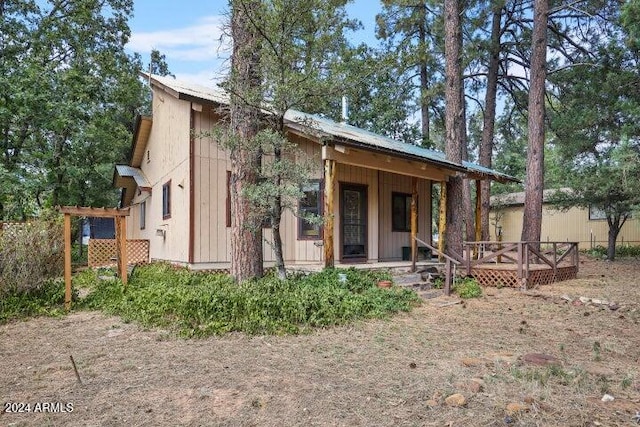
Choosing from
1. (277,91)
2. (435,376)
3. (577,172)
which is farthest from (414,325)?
(577,172)

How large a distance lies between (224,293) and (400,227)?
712 cm

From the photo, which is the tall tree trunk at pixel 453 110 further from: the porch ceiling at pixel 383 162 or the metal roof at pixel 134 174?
the metal roof at pixel 134 174

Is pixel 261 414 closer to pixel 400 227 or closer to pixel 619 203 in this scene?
pixel 400 227

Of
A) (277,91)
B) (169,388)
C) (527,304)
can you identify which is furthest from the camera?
(527,304)

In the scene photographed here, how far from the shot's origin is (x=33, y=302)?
6.86 meters

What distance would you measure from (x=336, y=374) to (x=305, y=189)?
17.5 feet

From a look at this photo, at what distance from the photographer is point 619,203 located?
608 inches

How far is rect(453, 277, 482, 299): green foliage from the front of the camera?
830cm

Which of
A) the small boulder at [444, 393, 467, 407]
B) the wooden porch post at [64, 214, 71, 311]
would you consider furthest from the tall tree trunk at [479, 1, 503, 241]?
the small boulder at [444, 393, 467, 407]

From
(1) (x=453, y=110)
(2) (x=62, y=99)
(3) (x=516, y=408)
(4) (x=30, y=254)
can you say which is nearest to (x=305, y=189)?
(4) (x=30, y=254)

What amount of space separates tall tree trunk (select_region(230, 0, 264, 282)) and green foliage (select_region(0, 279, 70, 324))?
2916 millimetres

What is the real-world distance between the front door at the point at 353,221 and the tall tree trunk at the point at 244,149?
3360 mm

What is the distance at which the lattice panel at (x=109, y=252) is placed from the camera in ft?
43.9

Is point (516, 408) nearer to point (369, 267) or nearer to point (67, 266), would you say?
point (369, 267)
